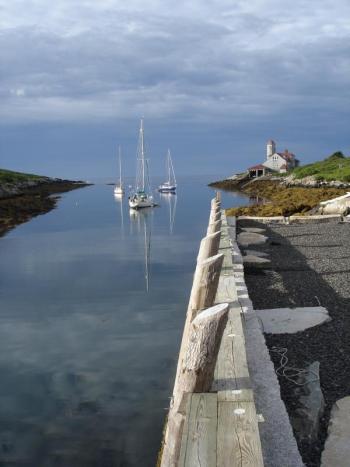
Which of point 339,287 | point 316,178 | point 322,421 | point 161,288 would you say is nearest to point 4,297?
point 161,288

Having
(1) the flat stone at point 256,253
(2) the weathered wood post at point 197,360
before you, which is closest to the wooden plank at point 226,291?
Answer: (2) the weathered wood post at point 197,360

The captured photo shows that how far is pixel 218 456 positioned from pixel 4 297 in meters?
15.0

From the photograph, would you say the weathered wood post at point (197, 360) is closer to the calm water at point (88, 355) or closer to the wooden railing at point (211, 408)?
the wooden railing at point (211, 408)

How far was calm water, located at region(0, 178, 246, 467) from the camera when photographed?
7.39 metres

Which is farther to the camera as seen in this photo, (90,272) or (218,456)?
(90,272)

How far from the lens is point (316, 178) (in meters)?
72.5

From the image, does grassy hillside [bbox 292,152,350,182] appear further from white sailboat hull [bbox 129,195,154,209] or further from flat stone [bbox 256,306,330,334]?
flat stone [bbox 256,306,330,334]

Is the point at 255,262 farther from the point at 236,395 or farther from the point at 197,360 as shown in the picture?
the point at 197,360

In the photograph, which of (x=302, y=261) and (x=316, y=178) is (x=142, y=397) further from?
(x=316, y=178)

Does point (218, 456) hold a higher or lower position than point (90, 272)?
higher

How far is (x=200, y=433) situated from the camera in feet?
12.1

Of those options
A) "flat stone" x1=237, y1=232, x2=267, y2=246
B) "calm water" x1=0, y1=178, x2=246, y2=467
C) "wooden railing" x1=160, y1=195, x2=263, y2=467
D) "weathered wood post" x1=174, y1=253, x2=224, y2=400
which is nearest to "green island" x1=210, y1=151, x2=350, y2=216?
"calm water" x1=0, y1=178, x2=246, y2=467

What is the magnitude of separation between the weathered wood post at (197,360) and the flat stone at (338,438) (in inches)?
53.9

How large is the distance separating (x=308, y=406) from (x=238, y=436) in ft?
6.58
